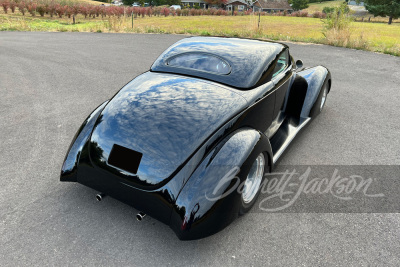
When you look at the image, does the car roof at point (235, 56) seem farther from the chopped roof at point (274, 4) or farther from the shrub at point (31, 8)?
the chopped roof at point (274, 4)

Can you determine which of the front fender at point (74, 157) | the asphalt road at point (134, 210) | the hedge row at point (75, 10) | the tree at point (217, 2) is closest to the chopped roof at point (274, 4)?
the tree at point (217, 2)

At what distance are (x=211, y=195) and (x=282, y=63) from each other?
2246 mm

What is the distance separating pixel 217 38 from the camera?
12.0 ft

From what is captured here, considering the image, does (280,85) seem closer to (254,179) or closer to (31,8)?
(254,179)

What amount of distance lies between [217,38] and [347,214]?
8.32 ft

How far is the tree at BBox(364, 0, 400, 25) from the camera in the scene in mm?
48781

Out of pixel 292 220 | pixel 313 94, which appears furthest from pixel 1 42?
pixel 292 220

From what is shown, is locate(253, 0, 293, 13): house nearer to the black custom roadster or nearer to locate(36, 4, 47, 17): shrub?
locate(36, 4, 47, 17): shrub

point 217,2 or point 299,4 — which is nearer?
point 217,2

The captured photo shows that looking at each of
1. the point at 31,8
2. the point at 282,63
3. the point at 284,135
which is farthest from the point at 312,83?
the point at 31,8

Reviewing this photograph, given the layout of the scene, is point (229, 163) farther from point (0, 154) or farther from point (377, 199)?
point (0, 154)

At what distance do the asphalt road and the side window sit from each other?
1.08 meters

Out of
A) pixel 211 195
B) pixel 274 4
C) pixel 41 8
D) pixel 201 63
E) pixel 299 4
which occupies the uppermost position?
pixel 274 4

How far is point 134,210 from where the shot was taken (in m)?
2.66
